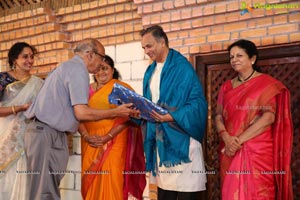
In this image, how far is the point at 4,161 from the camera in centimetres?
376

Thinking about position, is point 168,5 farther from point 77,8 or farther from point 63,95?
point 63,95

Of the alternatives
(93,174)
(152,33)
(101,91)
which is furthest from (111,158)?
(152,33)

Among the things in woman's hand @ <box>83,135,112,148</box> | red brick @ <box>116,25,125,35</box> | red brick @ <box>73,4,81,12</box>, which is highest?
red brick @ <box>73,4,81,12</box>

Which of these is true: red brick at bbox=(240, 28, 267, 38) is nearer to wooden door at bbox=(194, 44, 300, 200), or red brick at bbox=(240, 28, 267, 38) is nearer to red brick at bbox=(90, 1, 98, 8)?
wooden door at bbox=(194, 44, 300, 200)

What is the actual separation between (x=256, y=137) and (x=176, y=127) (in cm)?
58

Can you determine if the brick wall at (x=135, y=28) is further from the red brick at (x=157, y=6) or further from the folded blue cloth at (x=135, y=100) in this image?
the folded blue cloth at (x=135, y=100)

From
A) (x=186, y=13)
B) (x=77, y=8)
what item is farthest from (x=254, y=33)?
(x=77, y=8)

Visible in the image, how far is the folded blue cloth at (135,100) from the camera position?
2832 mm

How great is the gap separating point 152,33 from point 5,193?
211 centimetres

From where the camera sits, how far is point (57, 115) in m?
2.99

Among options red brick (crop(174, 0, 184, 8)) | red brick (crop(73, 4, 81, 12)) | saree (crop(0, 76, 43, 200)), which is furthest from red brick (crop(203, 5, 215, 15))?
saree (crop(0, 76, 43, 200))

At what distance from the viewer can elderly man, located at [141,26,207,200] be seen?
2.88 meters

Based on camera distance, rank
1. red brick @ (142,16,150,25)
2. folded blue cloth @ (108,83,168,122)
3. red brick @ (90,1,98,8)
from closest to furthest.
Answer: folded blue cloth @ (108,83,168,122) < red brick @ (142,16,150,25) < red brick @ (90,1,98,8)

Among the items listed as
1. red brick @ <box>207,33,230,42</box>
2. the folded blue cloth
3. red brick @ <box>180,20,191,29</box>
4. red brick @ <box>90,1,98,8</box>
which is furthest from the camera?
red brick @ <box>90,1,98,8</box>
